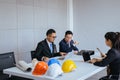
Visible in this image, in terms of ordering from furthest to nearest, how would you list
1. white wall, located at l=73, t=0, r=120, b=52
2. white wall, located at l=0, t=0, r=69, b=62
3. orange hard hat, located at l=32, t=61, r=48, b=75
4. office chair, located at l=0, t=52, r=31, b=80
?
white wall, located at l=73, t=0, r=120, b=52
white wall, located at l=0, t=0, r=69, b=62
office chair, located at l=0, t=52, r=31, b=80
orange hard hat, located at l=32, t=61, r=48, b=75

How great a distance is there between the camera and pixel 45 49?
383 cm

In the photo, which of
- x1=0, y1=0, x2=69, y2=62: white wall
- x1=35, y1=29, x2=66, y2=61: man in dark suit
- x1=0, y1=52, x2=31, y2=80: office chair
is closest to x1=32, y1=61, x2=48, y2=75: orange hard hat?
x1=0, y1=52, x2=31, y2=80: office chair

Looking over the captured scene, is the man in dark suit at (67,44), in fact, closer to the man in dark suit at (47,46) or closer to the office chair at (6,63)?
the man in dark suit at (47,46)

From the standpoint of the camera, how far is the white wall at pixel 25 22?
4.37 metres

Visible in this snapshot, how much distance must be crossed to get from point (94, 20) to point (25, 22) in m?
2.49

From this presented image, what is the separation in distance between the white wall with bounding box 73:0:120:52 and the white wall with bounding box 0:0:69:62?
817mm

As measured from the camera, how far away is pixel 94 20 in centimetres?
642

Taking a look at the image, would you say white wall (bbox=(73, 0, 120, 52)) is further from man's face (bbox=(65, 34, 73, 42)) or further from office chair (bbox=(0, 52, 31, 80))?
office chair (bbox=(0, 52, 31, 80))

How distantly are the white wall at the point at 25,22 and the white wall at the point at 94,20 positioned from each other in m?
0.82

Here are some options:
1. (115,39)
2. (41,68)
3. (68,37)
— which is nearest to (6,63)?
(41,68)

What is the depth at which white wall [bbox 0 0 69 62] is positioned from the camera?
14.3ft

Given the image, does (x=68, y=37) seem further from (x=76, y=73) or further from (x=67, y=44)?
(x=76, y=73)

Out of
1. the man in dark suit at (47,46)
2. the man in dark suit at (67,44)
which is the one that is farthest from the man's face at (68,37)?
the man in dark suit at (47,46)

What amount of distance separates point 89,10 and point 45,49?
10.3 feet
